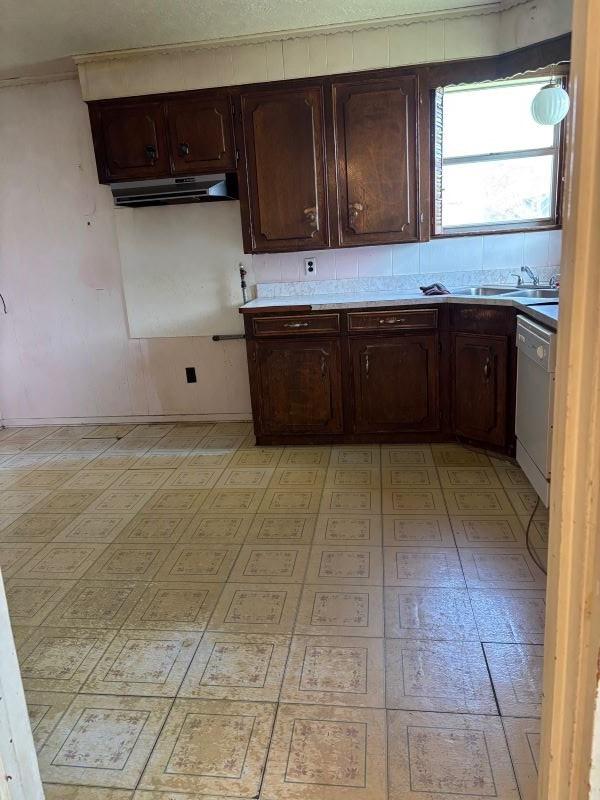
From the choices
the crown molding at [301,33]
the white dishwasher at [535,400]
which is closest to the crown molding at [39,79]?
the crown molding at [301,33]

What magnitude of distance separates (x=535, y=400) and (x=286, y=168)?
200cm

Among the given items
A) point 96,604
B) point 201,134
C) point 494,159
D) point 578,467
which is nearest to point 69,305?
point 201,134

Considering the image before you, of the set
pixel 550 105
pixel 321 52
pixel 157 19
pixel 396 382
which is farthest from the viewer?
pixel 396 382

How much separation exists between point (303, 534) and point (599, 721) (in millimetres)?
1978

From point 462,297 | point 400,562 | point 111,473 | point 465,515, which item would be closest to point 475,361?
point 462,297

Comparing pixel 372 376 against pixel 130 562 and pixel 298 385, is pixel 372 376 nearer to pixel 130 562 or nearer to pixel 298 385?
pixel 298 385

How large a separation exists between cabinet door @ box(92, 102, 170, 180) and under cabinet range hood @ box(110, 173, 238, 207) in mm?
82

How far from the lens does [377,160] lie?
3.48 metres

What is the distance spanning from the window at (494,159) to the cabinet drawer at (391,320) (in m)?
0.68

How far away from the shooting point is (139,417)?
4.48 metres

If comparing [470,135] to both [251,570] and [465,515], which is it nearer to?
[465,515]

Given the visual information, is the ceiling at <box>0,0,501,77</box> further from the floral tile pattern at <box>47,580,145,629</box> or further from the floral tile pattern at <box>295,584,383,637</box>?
the floral tile pattern at <box>295,584,383,637</box>

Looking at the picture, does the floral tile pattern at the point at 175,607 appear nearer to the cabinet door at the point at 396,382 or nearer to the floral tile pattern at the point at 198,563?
the floral tile pattern at the point at 198,563

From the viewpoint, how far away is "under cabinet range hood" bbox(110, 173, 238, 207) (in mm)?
3559
